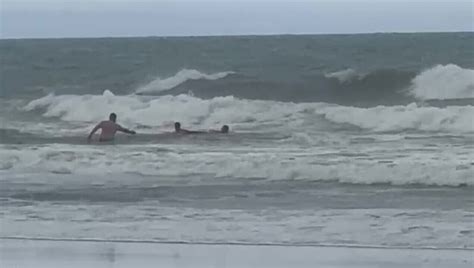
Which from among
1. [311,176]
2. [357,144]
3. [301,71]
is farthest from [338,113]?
[311,176]

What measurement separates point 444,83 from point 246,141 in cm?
383

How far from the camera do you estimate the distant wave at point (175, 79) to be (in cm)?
1547

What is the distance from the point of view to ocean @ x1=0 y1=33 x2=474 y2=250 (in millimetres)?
7219

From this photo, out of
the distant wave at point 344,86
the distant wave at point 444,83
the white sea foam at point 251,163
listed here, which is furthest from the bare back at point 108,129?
the distant wave at point 444,83

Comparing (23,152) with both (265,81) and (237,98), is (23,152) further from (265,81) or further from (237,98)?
(265,81)

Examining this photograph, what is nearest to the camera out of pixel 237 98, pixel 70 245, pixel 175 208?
pixel 70 245

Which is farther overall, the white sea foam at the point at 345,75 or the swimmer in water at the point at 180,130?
the white sea foam at the point at 345,75

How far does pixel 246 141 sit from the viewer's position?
11844mm

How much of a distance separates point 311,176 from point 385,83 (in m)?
5.98

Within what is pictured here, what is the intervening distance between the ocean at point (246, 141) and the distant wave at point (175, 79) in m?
0.05

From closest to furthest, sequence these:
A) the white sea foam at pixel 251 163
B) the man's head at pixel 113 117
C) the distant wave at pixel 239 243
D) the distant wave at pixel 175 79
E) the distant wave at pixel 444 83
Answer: the distant wave at pixel 239 243 < the white sea foam at pixel 251 163 < the man's head at pixel 113 117 < the distant wave at pixel 444 83 < the distant wave at pixel 175 79

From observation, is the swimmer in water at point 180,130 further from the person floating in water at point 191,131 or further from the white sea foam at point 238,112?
→ the white sea foam at point 238,112

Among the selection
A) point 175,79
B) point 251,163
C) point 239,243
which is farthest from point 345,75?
point 239,243

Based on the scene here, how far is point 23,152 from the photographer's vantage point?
1120 centimetres
